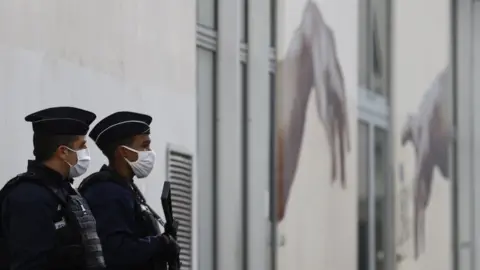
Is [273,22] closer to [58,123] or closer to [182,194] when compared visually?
[182,194]

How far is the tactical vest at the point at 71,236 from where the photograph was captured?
19.3 ft

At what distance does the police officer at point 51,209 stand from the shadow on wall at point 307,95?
5.74m

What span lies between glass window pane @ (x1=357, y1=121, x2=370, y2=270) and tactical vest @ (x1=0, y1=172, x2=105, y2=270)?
8.20m

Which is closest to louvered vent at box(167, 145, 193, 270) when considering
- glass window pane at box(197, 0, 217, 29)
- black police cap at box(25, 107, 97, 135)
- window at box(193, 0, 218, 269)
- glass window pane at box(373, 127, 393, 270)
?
window at box(193, 0, 218, 269)

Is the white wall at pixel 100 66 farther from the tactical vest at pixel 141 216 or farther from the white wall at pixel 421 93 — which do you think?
the white wall at pixel 421 93

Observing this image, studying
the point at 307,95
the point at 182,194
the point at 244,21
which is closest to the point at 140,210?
the point at 182,194

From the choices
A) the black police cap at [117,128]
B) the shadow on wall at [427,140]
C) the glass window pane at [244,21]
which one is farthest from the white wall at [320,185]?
the black police cap at [117,128]

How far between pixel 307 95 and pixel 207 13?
215cm

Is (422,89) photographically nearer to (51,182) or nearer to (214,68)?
(214,68)

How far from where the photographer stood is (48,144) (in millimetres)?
6086

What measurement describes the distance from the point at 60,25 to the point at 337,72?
18.4 ft

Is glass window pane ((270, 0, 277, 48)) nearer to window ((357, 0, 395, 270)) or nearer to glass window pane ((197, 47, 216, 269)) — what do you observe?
glass window pane ((197, 47, 216, 269))

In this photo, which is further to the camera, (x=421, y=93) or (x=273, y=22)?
(x=421, y=93)

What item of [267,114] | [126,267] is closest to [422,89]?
[267,114]
